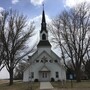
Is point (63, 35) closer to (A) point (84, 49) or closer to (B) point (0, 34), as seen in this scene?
(A) point (84, 49)

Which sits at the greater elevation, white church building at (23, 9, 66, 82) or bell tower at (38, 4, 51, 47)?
bell tower at (38, 4, 51, 47)

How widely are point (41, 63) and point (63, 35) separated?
1248 centimetres

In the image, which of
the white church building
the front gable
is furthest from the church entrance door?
the front gable

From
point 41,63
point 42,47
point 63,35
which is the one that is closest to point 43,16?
point 42,47

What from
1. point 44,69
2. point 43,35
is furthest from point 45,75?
point 43,35

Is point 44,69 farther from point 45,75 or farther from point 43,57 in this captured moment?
point 43,57

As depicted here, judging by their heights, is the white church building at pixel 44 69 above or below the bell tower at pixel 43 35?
below

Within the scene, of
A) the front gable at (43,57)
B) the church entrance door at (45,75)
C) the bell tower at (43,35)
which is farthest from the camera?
the bell tower at (43,35)

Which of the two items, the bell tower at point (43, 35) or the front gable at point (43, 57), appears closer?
the front gable at point (43, 57)

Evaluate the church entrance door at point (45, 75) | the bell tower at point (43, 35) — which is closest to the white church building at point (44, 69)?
the church entrance door at point (45, 75)

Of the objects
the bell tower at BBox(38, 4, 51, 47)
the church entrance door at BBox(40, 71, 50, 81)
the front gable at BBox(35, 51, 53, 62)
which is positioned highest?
the bell tower at BBox(38, 4, 51, 47)

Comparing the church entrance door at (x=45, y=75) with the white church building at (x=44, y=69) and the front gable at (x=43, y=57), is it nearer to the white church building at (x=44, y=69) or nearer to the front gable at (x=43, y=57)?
the white church building at (x=44, y=69)

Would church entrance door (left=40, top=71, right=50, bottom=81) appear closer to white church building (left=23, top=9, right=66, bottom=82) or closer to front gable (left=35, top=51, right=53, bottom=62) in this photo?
white church building (left=23, top=9, right=66, bottom=82)

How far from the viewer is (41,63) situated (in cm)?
5141
